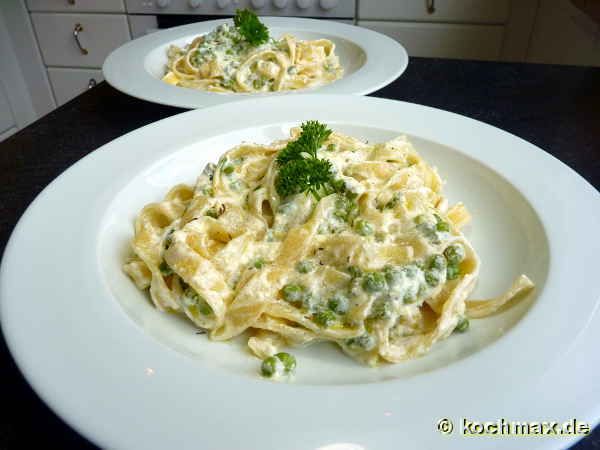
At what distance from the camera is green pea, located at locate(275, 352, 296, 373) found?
1357 mm

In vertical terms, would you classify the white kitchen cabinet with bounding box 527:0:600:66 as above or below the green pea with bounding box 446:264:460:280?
below

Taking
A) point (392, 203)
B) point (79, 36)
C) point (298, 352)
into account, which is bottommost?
point (79, 36)

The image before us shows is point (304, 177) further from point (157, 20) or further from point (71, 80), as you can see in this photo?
point (71, 80)

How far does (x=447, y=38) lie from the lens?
5.24m

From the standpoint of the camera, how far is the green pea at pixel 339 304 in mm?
1444

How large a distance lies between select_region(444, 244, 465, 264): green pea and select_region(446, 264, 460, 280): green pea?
1cm

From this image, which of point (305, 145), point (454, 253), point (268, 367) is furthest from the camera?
point (305, 145)

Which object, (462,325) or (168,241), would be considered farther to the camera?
(168,241)

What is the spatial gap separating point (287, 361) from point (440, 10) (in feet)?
15.4

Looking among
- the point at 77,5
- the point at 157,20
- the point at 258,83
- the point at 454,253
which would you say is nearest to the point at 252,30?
the point at 258,83

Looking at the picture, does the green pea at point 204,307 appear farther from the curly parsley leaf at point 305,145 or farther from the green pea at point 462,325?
the green pea at point 462,325

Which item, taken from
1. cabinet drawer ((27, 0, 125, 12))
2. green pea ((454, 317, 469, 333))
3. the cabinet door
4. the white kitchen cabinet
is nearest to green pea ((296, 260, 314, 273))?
green pea ((454, 317, 469, 333))

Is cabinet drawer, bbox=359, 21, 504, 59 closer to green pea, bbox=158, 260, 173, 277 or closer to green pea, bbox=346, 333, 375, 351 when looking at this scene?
green pea, bbox=158, 260, 173, 277

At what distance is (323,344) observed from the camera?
4.89 feet
